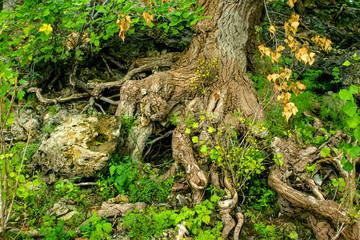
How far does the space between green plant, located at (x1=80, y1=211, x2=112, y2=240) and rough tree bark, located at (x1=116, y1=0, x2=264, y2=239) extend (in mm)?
1204

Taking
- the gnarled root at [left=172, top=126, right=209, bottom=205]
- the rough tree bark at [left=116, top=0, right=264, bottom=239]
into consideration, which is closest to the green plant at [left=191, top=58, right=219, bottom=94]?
the rough tree bark at [left=116, top=0, right=264, bottom=239]

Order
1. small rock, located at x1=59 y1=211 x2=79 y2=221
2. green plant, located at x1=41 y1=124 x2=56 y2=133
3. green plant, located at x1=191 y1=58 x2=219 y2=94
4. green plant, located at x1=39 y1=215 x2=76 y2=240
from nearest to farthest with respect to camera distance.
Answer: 1. green plant, located at x1=39 y1=215 x2=76 y2=240
2. small rock, located at x1=59 y1=211 x2=79 y2=221
3. green plant, located at x1=191 y1=58 x2=219 y2=94
4. green plant, located at x1=41 y1=124 x2=56 y2=133

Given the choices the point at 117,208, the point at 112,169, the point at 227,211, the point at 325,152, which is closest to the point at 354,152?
the point at 325,152

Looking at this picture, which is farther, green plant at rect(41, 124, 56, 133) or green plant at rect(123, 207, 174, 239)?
green plant at rect(41, 124, 56, 133)

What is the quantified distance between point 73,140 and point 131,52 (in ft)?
11.6

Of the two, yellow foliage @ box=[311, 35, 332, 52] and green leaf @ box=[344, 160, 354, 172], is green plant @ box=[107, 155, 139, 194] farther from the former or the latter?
Result: yellow foliage @ box=[311, 35, 332, 52]

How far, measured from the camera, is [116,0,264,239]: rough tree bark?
145 inches

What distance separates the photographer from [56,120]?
204 inches

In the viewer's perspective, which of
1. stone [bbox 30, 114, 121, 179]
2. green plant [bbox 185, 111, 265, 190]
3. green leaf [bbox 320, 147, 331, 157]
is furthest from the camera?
stone [bbox 30, 114, 121, 179]

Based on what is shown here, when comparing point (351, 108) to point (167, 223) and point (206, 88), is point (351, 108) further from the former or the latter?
point (206, 88)

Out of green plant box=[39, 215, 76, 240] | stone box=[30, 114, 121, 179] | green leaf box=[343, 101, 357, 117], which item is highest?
green leaf box=[343, 101, 357, 117]

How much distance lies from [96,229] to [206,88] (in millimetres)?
2886

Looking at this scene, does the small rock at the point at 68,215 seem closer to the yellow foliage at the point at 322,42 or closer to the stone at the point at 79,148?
the stone at the point at 79,148

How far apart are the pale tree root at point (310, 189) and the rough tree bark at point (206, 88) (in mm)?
654
